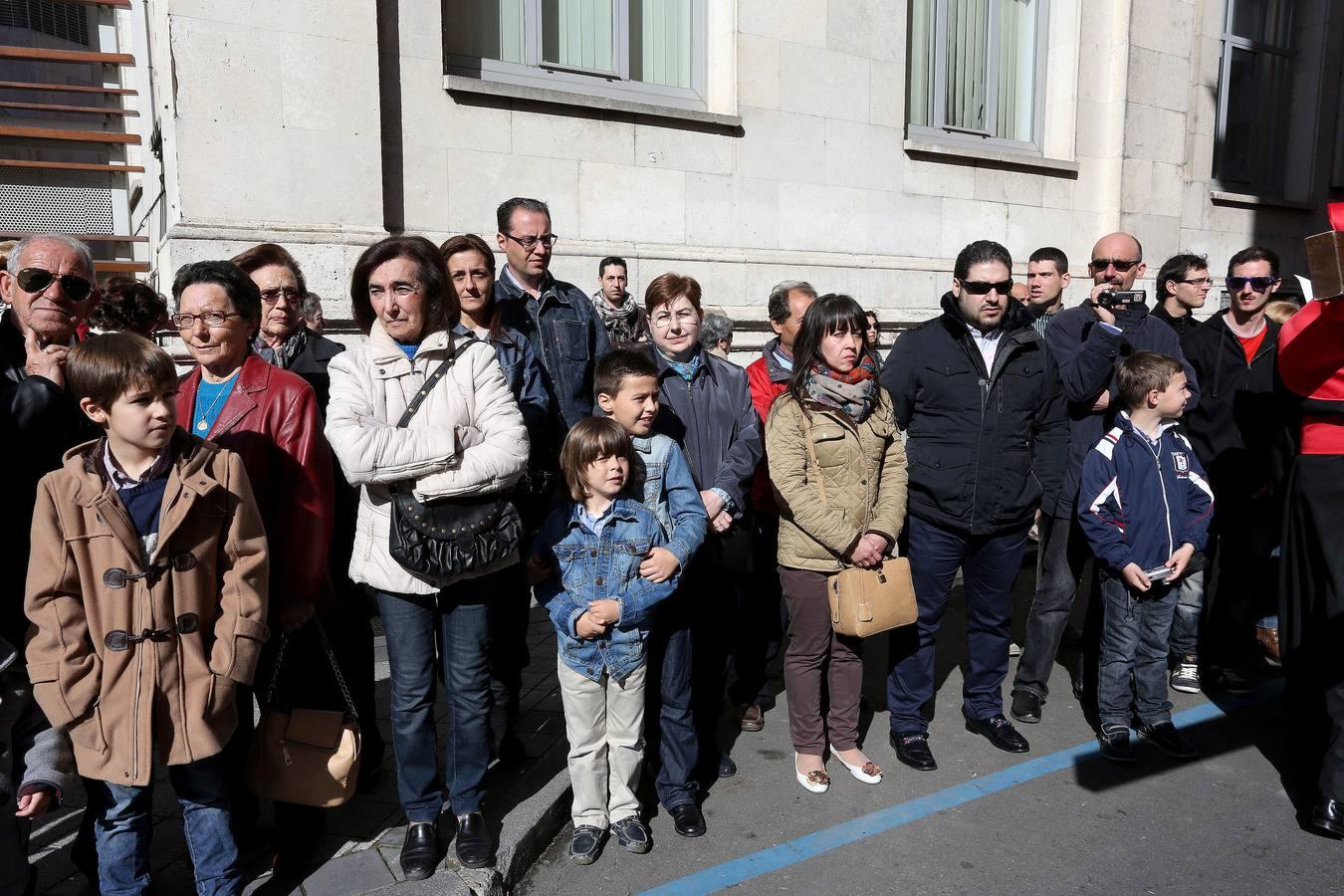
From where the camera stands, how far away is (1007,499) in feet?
13.1

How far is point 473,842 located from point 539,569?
907 mm

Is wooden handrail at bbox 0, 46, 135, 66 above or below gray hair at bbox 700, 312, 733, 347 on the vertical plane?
above

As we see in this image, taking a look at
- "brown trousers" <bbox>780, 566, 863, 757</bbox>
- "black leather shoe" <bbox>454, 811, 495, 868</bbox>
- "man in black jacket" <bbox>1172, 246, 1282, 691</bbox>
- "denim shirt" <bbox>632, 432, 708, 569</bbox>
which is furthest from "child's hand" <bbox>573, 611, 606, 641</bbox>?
"man in black jacket" <bbox>1172, 246, 1282, 691</bbox>

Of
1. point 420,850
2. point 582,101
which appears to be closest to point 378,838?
point 420,850

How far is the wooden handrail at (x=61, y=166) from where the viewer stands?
915 cm

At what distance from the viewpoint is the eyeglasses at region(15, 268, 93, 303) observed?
2867 mm

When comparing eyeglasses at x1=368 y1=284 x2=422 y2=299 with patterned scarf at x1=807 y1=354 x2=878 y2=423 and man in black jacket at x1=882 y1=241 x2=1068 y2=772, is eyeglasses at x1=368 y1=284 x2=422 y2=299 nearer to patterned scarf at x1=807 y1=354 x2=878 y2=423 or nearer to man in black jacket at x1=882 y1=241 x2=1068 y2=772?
patterned scarf at x1=807 y1=354 x2=878 y2=423

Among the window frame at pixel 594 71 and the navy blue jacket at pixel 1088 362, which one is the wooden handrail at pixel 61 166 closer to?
the window frame at pixel 594 71

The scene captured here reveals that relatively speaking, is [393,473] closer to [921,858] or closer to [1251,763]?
[921,858]

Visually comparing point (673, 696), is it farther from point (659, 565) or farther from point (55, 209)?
point (55, 209)

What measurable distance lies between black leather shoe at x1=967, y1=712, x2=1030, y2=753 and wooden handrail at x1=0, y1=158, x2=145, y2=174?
9014mm

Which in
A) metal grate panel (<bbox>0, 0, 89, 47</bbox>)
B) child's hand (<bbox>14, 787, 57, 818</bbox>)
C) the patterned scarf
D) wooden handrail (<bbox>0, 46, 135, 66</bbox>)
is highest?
metal grate panel (<bbox>0, 0, 89, 47</bbox>)

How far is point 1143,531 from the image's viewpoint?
4.11 m

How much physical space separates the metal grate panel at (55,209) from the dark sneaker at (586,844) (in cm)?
881
